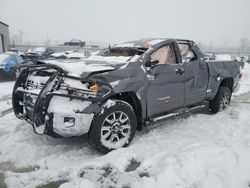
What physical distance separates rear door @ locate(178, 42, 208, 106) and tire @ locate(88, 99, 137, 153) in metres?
1.60

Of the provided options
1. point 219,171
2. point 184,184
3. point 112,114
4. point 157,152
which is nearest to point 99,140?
point 112,114

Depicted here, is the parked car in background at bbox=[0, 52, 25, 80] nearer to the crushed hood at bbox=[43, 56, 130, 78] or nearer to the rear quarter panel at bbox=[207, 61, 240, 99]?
the crushed hood at bbox=[43, 56, 130, 78]

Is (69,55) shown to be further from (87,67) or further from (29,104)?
(87,67)

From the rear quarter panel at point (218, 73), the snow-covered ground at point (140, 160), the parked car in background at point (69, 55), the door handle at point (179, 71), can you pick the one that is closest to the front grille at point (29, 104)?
the snow-covered ground at point (140, 160)

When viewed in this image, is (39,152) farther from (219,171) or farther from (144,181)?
(219,171)

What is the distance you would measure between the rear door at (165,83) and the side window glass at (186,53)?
0.32 meters

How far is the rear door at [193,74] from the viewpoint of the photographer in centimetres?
542

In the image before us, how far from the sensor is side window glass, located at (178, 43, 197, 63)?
5.51 metres

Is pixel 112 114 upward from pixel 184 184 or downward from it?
upward

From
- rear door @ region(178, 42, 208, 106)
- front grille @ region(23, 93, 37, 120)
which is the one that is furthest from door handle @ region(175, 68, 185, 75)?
front grille @ region(23, 93, 37, 120)

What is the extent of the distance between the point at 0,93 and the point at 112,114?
21.2 ft

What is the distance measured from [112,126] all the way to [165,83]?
4.32 ft

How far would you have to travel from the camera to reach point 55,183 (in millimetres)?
3391

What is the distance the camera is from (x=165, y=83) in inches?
191
